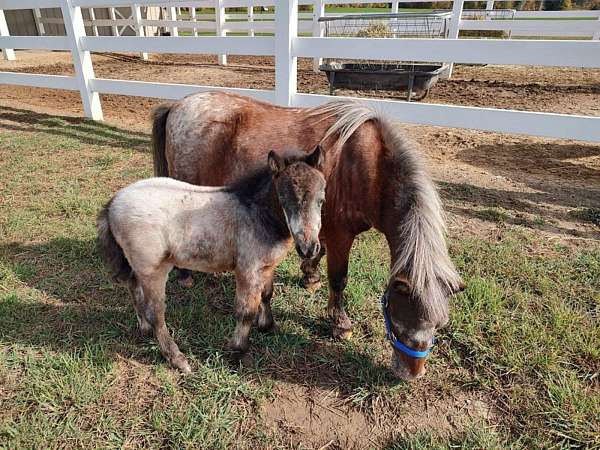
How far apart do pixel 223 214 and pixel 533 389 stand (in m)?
2.22

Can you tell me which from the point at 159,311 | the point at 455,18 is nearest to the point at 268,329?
the point at 159,311

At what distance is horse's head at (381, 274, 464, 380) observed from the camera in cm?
207

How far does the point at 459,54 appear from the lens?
14.9ft

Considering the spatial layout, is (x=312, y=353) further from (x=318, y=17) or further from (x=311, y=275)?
(x=318, y=17)

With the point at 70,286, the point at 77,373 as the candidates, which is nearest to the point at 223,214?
the point at 77,373

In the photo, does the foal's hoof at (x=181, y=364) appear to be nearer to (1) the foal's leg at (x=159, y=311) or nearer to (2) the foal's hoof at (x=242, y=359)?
(1) the foal's leg at (x=159, y=311)

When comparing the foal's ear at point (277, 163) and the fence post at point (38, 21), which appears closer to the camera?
the foal's ear at point (277, 163)

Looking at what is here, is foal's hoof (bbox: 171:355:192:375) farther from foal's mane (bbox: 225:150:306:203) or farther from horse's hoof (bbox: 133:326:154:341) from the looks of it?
foal's mane (bbox: 225:150:306:203)

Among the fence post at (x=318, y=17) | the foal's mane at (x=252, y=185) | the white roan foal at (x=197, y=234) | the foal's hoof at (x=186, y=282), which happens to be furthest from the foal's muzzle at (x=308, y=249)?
the fence post at (x=318, y=17)

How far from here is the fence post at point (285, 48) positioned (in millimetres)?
5066

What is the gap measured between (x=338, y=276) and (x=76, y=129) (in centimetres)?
657

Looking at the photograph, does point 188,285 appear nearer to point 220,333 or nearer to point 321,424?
point 220,333

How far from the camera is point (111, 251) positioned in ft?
8.31

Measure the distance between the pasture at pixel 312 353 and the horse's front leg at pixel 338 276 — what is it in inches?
4.2
